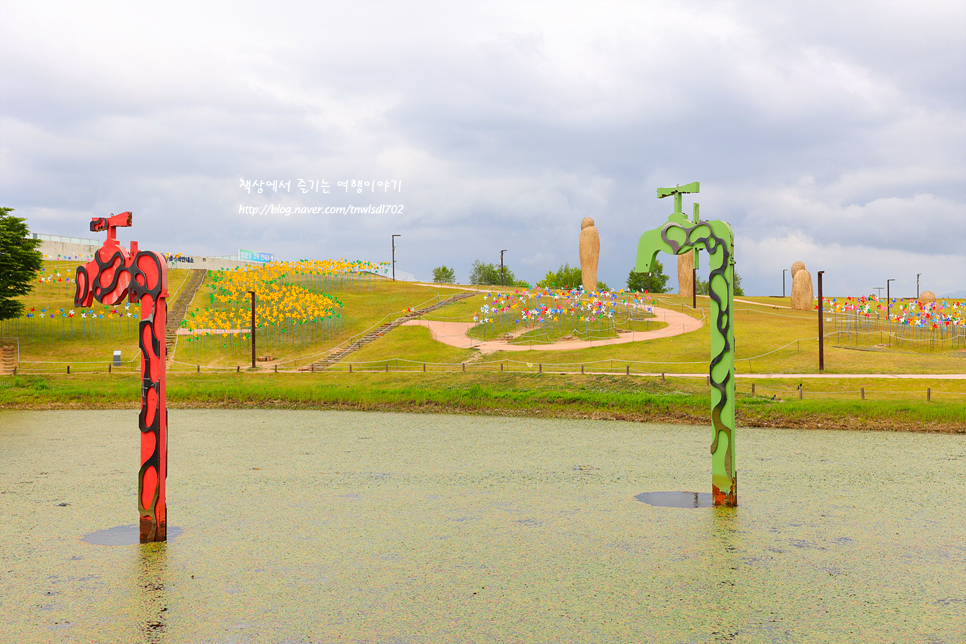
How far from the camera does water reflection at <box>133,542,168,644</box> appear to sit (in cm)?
522

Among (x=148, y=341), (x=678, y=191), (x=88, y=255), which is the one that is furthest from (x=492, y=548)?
(x=88, y=255)

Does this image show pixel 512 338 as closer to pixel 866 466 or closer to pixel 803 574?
pixel 866 466

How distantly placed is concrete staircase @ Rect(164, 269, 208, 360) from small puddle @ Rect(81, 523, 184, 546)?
104ft

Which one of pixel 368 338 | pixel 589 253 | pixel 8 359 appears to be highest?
pixel 589 253

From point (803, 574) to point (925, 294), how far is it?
53.2 metres

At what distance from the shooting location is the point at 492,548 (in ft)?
23.9

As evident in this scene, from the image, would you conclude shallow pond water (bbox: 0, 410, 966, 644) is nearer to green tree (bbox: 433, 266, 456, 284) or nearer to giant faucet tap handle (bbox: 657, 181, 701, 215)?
giant faucet tap handle (bbox: 657, 181, 701, 215)

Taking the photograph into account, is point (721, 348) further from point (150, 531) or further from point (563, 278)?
point (563, 278)

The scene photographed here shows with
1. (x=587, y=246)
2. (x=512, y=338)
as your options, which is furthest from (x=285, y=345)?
(x=587, y=246)

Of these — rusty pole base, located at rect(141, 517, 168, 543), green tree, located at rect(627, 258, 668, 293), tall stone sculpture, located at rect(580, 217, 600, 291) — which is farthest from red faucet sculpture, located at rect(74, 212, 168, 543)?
green tree, located at rect(627, 258, 668, 293)

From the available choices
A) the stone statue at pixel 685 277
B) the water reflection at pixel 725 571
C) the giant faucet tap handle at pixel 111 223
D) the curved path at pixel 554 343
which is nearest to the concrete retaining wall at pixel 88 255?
the curved path at pixel 554 343

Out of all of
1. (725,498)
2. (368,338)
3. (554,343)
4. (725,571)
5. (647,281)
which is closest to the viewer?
(725,571)

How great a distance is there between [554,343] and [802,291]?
24.6 m

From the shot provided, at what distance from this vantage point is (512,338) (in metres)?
38.1
